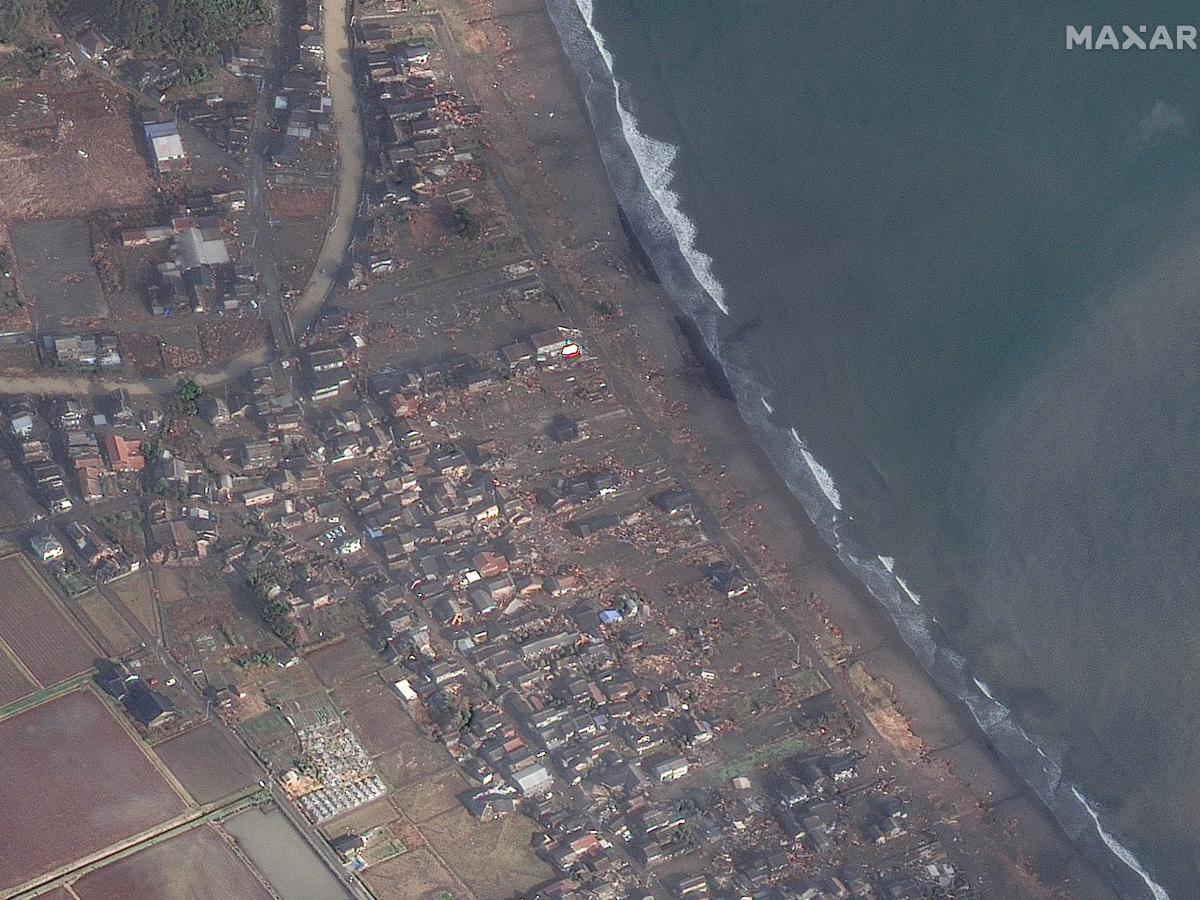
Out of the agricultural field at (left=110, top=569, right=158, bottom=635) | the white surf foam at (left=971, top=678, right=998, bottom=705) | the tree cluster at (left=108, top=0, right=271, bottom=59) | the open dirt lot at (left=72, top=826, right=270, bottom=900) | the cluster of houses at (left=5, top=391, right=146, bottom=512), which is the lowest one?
the white surf foam at (left=971, top=678, right=998, bottom=705)

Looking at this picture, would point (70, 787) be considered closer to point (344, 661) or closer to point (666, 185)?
point (344, 661)

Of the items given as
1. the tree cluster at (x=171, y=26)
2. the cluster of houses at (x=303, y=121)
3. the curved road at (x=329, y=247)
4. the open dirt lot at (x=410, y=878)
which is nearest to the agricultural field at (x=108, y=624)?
the curved road at (x=329, y=247)

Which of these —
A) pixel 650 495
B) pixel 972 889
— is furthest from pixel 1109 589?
pixel 650 495

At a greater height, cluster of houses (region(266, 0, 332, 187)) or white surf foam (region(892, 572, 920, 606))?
cluster of houses (region(266, 0, 332, 187))

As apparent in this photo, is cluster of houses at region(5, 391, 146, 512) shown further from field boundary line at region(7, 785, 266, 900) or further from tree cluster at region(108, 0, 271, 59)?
tree cluster at region(108, 0, 271, 59)

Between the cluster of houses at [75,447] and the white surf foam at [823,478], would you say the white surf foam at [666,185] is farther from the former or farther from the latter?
the cluster of houses at [75,447]

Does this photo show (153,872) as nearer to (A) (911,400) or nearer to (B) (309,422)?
(B) (309,422)

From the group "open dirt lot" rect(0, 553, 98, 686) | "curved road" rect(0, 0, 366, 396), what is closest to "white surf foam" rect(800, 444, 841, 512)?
"curved road" rect(0, 0, 366, 396)
